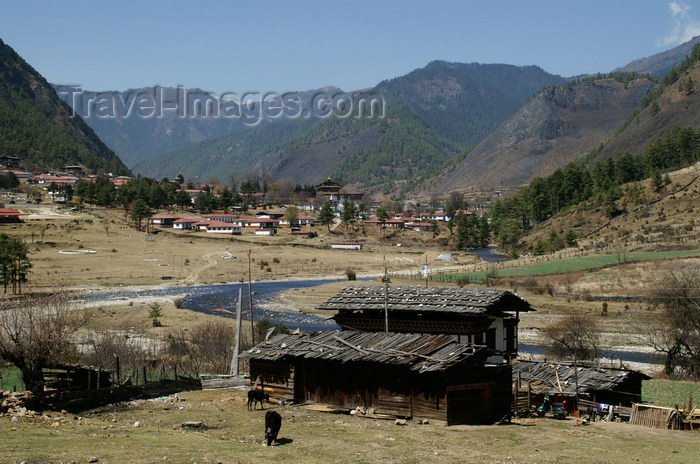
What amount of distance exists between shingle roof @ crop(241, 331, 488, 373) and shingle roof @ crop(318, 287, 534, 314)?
3277mm

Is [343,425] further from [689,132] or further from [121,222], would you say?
[689,132]

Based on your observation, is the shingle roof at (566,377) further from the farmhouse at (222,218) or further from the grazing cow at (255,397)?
the farmhouse at (222,218)

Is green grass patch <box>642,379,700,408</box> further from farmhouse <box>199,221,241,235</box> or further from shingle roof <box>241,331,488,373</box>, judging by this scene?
farmhouse <box>199,221,241,235</box>

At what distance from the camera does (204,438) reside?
66.3 feet

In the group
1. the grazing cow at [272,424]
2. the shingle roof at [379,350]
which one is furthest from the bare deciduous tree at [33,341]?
the grazing cow at [272,424]

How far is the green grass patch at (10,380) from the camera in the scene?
99.1ft

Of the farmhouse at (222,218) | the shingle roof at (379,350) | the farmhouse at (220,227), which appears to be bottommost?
the shingle roof at (379,350)

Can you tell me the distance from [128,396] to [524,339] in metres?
37.5

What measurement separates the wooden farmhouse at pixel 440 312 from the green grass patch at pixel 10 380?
14976mm

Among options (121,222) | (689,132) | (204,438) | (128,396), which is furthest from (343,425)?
(689,132)

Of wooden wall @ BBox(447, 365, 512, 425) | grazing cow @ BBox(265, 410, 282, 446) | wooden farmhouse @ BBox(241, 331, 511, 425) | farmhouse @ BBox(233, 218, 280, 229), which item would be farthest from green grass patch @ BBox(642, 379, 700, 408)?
farmhouse @ BBox(233, 218, 280, 229)

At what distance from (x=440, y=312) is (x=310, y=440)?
11.7 meters

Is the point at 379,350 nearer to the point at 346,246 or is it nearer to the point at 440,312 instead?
the point at 440,312

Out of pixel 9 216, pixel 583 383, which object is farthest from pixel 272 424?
pixel 9 216
